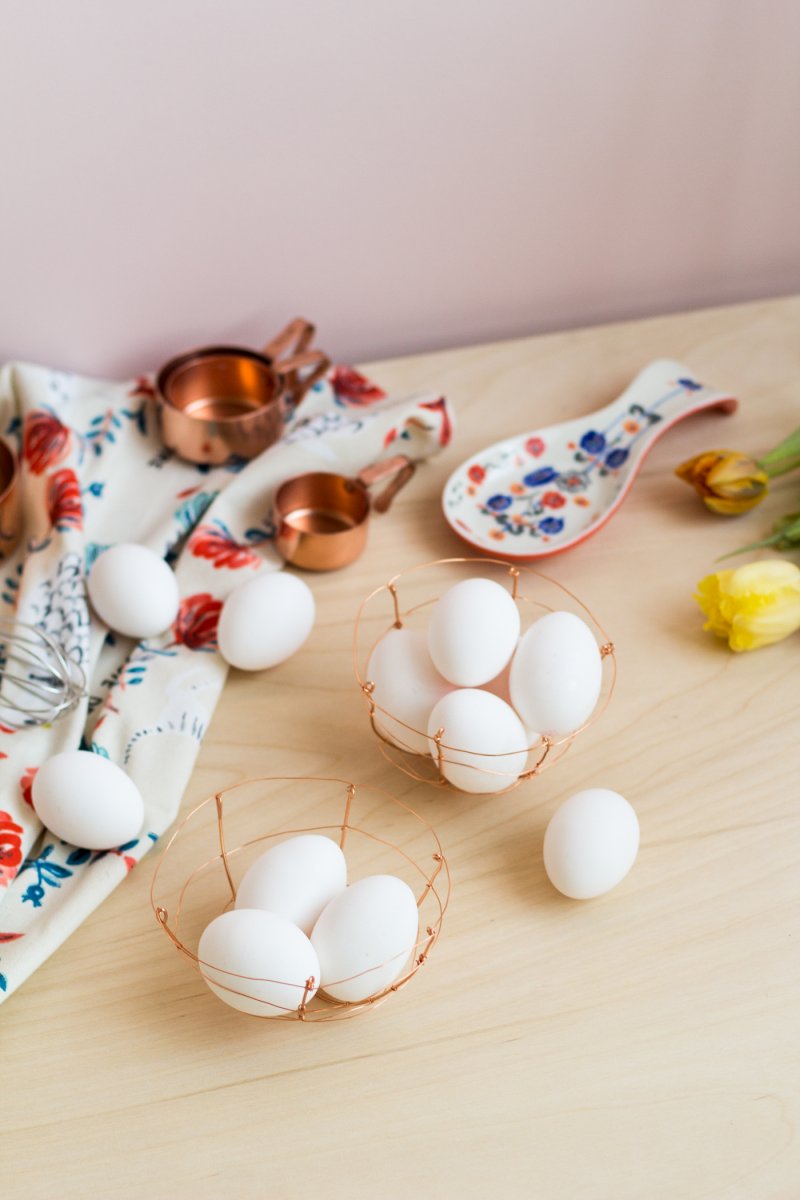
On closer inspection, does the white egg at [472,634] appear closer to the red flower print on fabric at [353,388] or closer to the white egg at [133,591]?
the white egg at [133,591]

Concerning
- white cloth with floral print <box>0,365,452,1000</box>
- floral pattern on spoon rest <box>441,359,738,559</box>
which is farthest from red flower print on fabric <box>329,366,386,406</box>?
floral pattern on spoon rest <box>441,359,738,559</box>

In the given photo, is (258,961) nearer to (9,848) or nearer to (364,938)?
(364,938)

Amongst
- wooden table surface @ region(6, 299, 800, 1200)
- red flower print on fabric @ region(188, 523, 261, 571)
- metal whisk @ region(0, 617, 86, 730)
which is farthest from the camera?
red flower print on fabric @ region(188, 523, 261, 571)

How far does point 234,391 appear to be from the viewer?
104cm

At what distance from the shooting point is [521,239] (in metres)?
1.06

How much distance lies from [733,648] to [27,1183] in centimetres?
57

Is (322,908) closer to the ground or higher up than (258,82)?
closer to the ground

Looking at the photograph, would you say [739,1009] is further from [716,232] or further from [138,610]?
[716,232]

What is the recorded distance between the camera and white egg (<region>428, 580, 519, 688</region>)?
68 centimetres

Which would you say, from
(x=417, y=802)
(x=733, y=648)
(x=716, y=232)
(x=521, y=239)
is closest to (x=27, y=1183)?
(x=417, y=802)

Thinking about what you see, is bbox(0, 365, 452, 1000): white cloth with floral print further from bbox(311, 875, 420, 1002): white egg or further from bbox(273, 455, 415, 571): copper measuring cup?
bbox(311, 875, 420, 1002): white egg

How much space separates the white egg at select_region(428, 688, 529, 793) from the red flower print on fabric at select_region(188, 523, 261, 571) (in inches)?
10.4

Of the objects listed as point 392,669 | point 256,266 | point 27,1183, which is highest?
point 256,266

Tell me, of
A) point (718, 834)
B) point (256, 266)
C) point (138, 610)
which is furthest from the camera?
point (256, 266)
